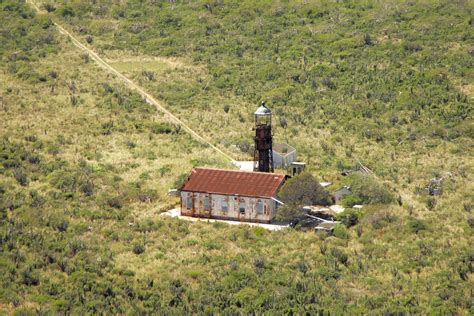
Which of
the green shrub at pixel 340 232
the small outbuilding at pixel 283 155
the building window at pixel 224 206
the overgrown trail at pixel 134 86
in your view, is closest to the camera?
the green shrub at pixel 340 232

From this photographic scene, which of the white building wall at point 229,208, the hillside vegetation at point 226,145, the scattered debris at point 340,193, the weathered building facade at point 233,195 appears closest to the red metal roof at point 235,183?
the weathered building facade at point 233,195

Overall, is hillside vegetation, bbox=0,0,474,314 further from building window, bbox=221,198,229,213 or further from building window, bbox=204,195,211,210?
building window, bbox=204,195,211,210

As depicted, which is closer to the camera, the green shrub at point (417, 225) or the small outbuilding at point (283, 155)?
the green shrub at point (417, 225)

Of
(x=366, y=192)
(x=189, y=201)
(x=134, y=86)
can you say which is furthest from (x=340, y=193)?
(x=134, y=86)

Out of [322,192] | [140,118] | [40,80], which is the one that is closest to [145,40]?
[40,80]

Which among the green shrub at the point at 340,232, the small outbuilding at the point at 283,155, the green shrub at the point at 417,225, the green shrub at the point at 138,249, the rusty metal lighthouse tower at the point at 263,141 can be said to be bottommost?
the green shrub at the point at 138,249

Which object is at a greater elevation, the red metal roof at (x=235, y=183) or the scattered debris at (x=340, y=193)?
the red metal roof at (x=235, y=183)

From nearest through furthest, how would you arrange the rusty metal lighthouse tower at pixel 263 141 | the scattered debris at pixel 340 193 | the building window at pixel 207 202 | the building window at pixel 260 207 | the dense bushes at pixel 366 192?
the building window at pixel 260 207, the building window at pixel 207 202, the dense bushes at pixel 366 192, the scattered debris at pixel 340 193, the rusty metal lighthouse tower at pixel 263 141

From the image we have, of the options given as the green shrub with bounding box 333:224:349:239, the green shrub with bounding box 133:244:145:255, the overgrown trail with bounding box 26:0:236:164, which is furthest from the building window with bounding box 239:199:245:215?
the overgrown trail with bounding box 26:0:236:164

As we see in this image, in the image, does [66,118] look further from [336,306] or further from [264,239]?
[336,306]

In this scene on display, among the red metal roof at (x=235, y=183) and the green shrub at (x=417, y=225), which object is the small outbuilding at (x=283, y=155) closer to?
the red metal roof at (x=235, y=183)
